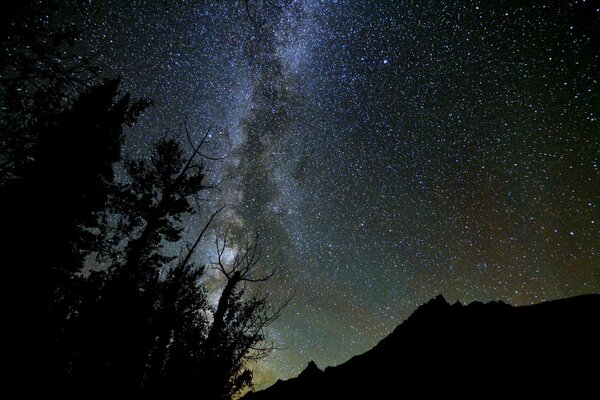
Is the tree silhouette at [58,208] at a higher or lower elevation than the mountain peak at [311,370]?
higher

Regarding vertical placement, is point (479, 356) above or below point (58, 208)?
below

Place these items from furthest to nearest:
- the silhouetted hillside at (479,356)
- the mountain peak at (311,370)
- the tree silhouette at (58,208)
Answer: the tree silhouette at (58,208), the mountain peak at (311,370), the silhouetted hillside at (479,356)

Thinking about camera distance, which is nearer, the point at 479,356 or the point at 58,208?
the point at 479,356

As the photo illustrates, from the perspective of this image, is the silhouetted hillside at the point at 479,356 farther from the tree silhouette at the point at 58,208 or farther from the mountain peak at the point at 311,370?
the tree silhouette at the point at 58,208

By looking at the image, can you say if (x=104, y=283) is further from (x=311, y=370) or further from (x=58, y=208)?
(x=311, y=370)

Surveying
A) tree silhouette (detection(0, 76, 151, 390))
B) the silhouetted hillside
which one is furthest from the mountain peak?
tree silhouette (detection(0, 76, 151, 390))

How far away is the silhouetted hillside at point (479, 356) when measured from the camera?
4047 millimetres

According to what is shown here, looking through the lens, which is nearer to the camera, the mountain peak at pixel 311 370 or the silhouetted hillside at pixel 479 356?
the silhouetted hillside at pixel 479 356

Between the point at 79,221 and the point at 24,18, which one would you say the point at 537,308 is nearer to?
the point at 24,18

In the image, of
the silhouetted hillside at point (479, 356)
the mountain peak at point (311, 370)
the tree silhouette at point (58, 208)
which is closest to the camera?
the silhouetted hillside at point (479, 356)

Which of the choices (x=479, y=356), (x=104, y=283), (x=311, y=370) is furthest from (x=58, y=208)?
(x=479, y=356)

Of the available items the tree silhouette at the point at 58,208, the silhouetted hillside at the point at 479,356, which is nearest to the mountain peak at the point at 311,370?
the silhouetted hillside at the point at 479,356

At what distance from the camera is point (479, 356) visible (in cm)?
494

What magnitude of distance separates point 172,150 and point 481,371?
14.0 m
